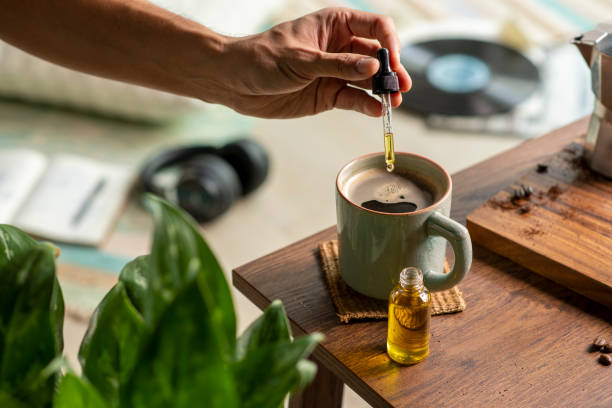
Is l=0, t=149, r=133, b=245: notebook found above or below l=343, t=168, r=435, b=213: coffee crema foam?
below

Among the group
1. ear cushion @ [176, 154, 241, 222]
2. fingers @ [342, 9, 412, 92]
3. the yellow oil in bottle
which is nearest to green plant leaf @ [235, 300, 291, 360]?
the yellow oil in bottle

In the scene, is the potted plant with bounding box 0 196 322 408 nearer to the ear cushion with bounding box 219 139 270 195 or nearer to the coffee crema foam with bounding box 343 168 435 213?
the coffee crema foam with bounding box 343 168 435 213

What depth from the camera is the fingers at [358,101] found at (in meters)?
1.09

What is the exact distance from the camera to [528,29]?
296cm

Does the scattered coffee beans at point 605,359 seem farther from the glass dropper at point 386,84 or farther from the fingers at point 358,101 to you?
the fingers at point 358,101

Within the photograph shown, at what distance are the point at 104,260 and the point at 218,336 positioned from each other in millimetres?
1718

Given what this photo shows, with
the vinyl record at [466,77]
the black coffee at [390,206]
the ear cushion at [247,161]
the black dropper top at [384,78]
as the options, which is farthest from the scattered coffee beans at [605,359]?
the vinyl record at [466,77]

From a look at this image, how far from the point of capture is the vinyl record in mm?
2475

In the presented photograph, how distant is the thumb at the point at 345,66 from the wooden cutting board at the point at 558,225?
0.26 m

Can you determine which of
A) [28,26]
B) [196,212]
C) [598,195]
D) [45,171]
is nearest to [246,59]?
[28,26]

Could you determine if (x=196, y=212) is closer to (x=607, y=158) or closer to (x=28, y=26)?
(x=28, y=26)

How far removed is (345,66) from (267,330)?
496mm

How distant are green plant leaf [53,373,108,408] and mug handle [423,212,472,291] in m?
0.46

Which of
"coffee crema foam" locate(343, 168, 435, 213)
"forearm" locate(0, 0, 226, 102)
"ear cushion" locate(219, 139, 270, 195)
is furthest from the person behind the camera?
"ear cushion" locate(219, 139, 270, 195)
